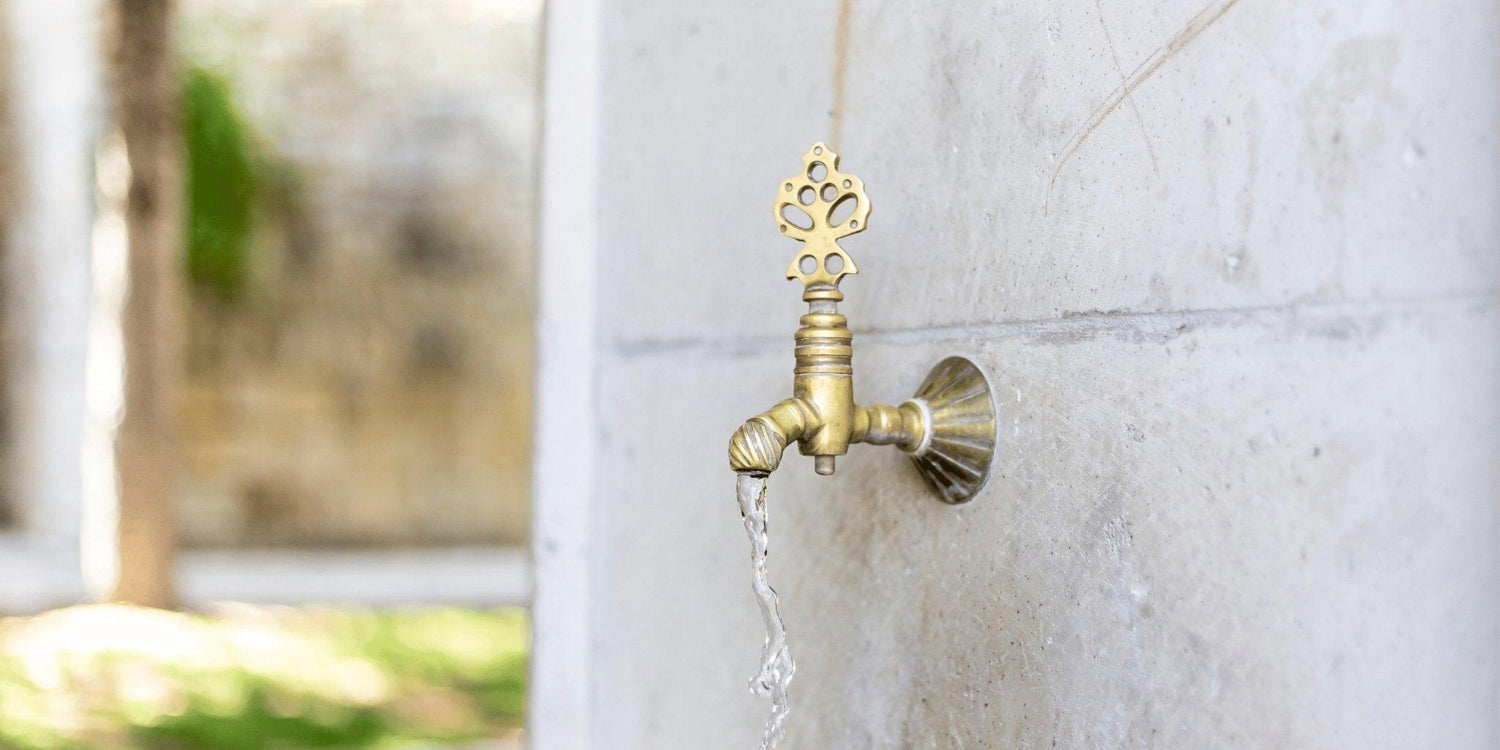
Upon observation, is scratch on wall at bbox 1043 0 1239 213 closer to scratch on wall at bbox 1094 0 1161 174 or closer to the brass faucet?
scratch on wall at bbox 1094 0 1161 174

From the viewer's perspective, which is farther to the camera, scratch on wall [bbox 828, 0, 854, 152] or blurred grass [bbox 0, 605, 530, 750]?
blurred grass [bbox 0, 605, 530, 750]

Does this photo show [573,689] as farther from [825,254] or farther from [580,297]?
[825,254]

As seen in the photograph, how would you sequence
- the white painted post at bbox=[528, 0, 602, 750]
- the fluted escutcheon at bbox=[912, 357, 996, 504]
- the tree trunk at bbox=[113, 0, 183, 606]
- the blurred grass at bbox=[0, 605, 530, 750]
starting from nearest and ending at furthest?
the fluted escutcheon at bbox=[912, 357, 996, 504] < the white painted post at bbox=[528, 0, 602, 750] < the blurred grass at bbox=[0, 605, 530, 750] < the tree trunk at bbox=[113, 0, 183, 606]

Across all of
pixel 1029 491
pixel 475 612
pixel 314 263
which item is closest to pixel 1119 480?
pixel 1029 491

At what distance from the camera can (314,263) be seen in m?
6.86

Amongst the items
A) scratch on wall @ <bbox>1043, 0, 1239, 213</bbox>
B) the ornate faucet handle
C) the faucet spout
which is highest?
scratch on wall @ <bbox>1043, 0, 1239, 213</bbox>

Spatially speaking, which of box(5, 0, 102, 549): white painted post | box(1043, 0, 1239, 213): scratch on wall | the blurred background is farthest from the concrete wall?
box(5, 0, 102, 549): white painted post

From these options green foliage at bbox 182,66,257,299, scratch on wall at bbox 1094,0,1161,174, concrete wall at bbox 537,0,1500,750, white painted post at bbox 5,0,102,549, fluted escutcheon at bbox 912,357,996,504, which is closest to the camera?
concrete wall at bbox 537,0,1500,750

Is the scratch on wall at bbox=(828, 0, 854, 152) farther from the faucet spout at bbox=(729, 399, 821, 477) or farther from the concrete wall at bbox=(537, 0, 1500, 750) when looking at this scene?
the faucet spout at bbox=(729, 399, 821, 477)

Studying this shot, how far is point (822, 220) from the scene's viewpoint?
80 cm

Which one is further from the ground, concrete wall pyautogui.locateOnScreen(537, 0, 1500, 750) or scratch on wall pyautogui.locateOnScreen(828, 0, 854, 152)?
scratch on wall pyautogui.locateOnScreen(828, 0, 854, 152)

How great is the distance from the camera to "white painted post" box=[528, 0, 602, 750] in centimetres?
133

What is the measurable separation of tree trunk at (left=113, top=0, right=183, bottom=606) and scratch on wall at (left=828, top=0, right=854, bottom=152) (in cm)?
407

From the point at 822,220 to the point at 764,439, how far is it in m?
0.16
